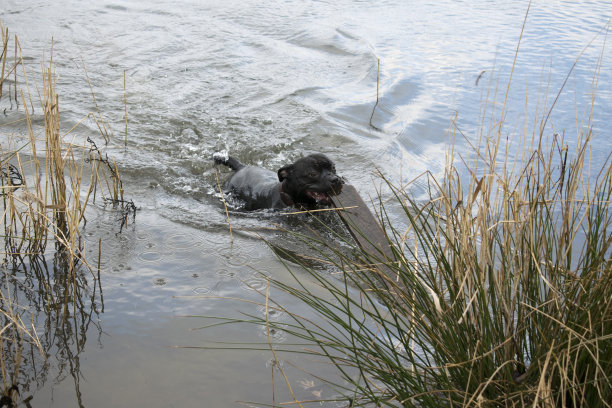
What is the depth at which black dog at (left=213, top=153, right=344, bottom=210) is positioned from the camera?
259 inches

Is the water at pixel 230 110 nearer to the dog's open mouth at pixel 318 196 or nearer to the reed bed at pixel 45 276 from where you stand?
the reed bed at pixel 45 276

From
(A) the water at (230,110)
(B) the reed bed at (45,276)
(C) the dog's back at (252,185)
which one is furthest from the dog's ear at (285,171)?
(B) the reed bed at (45,276)

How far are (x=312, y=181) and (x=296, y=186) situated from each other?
0.22m

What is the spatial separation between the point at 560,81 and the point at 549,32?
287 centimetres

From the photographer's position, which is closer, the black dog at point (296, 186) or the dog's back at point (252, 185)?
the black dog at point (296, 186)

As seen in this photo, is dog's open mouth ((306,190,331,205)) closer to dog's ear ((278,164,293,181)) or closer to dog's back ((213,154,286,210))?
dog's ear ((278,164,293,181))

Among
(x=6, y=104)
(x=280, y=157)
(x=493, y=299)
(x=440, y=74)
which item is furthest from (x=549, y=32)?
(x=493, y=299)

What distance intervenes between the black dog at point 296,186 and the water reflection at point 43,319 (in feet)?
7.63

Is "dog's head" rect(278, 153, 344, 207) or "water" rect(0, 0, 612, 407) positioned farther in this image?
"dog's head" rect(278, 153, 344, 207)

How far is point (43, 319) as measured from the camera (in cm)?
452

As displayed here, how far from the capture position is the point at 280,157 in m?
9.09

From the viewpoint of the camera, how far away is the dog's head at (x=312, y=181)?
21.5 ft

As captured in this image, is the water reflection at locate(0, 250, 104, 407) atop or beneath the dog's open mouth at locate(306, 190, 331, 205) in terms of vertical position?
beneath

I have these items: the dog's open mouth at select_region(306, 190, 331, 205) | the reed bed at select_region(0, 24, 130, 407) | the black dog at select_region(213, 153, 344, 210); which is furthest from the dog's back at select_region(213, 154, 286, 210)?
the reed bed at select_region(0, 24, 130, 407)
